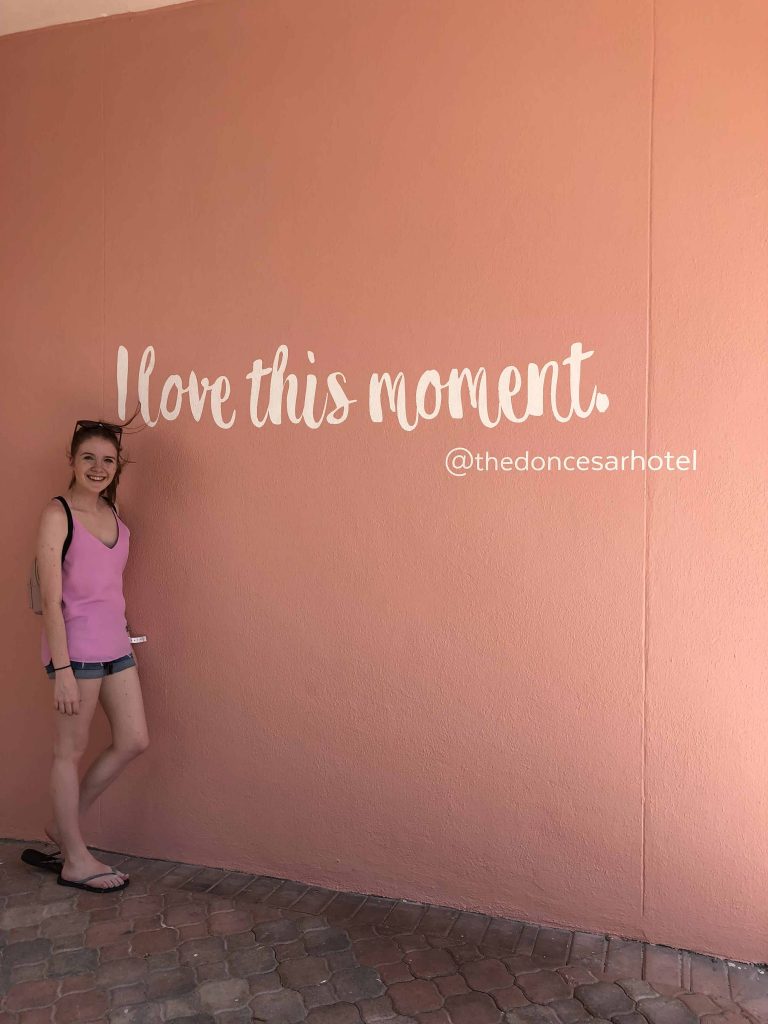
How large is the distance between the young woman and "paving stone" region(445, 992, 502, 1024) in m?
1.65

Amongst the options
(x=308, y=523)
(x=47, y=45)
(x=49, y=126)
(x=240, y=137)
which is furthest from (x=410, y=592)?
(x=47, y=45)

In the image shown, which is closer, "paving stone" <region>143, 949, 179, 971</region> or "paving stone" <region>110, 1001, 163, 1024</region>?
"paving stone" <region>110, 1001, 163, 1024</region>

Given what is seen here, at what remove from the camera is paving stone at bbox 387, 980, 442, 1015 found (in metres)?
3.04

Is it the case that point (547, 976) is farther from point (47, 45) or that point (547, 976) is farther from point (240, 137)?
point (47, 45)

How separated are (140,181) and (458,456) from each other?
2031 millimetres

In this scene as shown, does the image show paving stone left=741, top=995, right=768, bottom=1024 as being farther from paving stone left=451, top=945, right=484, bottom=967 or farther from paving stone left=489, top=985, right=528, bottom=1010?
paving stone left=451, top=945, right=484, bottom=967

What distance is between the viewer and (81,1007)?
304cm

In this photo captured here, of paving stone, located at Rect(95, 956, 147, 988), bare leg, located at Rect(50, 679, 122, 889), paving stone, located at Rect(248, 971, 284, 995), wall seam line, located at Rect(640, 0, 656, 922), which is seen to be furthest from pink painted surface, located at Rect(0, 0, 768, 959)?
paving stone, located at Rect(95, 956, 147, 988)

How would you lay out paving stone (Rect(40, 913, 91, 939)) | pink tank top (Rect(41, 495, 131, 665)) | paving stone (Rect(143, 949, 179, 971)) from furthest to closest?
pink tank top (Rect(41, 495, 131, 665)), paving stone (Rect(40, 913, 91, 939)), paving stone (Rect(143, 949, 179, 971))

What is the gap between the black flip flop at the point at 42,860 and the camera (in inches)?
160

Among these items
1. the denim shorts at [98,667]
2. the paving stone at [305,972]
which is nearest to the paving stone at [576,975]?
the paving stone at [305,972]

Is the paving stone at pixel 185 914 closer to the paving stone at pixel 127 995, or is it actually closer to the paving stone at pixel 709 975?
the paving stone at pixel 127 995

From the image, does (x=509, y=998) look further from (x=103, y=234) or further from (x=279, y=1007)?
(x=103, y=234)

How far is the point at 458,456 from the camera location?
3695 millimetres
